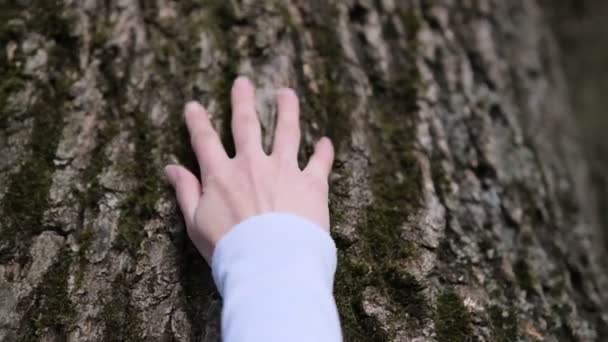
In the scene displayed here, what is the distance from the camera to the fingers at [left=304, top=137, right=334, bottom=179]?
1.57m

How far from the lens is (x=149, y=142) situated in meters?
1.66

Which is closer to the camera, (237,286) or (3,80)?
(237,286)

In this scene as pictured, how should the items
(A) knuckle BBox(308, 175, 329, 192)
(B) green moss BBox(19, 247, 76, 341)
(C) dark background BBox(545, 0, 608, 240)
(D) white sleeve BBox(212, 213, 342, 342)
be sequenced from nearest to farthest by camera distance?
(D) white sleeve BBox(212, 213, 342, 342), (B) green moss BBox(19, 247, 76, 341), (A) knuckle BBox(308, 175, 329, 192), (C) dark background BBox(545, 0, 608, 240)

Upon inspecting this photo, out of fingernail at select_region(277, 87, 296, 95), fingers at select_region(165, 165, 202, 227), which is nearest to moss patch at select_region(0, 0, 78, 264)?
fingers at select_region(165, 165, 202, 227)

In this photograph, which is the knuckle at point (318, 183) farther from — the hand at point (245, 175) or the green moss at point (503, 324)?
the green moss at point (503, 324)

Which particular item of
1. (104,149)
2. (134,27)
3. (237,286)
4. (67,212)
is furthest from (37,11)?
(237,286)

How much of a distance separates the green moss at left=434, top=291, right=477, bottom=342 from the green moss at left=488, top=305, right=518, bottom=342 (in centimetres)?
8

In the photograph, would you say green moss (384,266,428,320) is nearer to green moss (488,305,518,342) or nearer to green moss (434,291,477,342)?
green moss (434,291,477,342)

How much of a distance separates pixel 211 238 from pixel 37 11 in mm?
849

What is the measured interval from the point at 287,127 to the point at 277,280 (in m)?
0.46

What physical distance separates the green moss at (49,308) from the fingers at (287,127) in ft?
1.78

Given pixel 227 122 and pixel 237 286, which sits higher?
pixel 227 122

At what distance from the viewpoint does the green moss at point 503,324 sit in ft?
5.12

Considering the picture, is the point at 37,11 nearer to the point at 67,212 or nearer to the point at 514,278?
the point at 67,212
